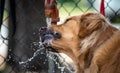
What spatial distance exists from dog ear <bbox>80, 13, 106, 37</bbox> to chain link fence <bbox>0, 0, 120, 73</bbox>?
113 centimetres

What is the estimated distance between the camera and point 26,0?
4520 millimetres

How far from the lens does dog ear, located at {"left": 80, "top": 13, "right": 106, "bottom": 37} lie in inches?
120

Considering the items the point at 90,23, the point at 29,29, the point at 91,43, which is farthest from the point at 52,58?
the point at 91,43

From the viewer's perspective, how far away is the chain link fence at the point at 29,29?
4.43 m

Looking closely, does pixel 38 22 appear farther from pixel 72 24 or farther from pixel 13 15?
pixel 72 24

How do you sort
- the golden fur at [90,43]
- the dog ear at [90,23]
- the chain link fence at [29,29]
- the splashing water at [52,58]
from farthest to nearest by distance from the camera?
the chain link fence at [29,29], the splashing water at [52,58], the dog ear at [90,23], the golden fur at [90,43]

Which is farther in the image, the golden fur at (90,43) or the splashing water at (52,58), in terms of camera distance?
the splashing water at (52,58)

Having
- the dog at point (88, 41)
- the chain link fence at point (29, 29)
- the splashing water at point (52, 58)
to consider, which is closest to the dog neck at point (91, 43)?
the dog at point (88, 41)

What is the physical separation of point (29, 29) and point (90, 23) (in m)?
1.60

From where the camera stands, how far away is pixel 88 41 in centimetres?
303

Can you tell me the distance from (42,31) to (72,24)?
30cm

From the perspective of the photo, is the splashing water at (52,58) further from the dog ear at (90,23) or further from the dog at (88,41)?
the dog ear at (90,23)

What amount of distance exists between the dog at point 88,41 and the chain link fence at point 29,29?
33.7 inches

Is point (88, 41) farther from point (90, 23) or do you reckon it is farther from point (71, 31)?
point (71, 31)
